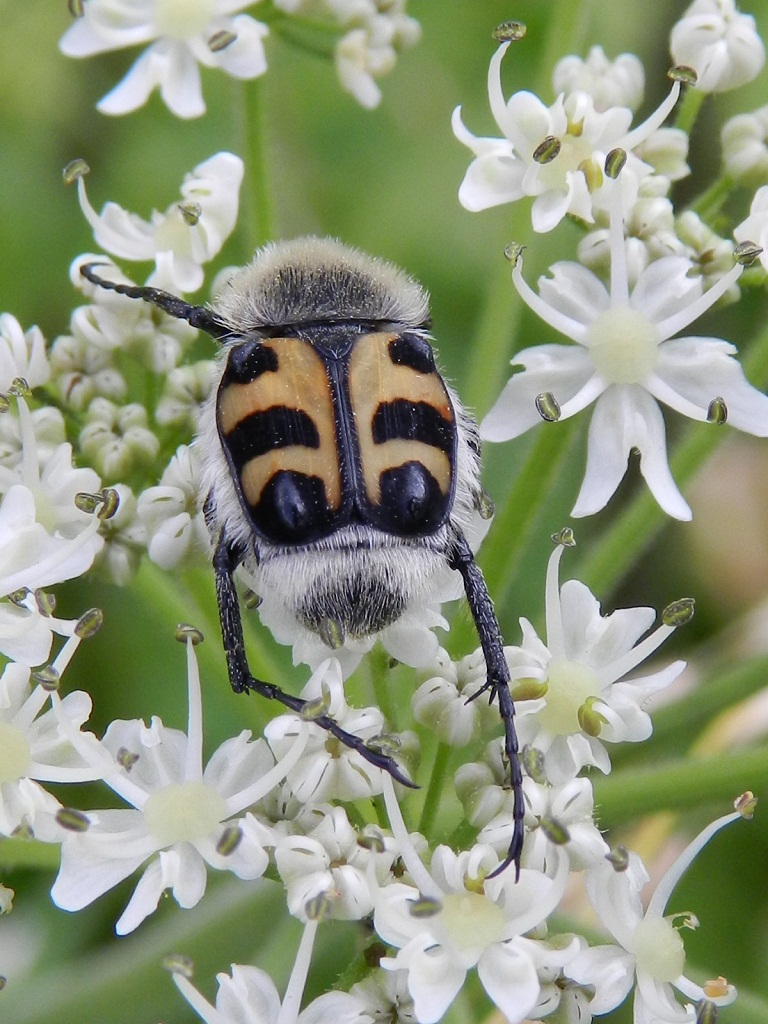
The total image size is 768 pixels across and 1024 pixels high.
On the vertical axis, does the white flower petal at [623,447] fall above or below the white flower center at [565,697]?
above

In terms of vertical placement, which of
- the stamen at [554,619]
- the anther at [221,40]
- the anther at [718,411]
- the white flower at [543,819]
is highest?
the anther at [221,40]

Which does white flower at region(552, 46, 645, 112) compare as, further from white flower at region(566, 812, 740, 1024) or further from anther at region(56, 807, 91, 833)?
anther at region(56, 807, 91, 833)

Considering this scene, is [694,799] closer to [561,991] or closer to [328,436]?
[561,991]

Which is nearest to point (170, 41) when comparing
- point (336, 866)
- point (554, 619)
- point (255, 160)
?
point (255, 160)

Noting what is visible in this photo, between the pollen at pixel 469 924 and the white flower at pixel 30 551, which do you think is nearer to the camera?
the pollen at pixel 469 924

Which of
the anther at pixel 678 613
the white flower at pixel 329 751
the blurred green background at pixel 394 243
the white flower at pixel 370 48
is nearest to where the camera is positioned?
the white flower at pixel 329 751

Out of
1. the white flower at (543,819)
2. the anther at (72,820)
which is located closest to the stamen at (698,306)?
the white flower at (543,819)

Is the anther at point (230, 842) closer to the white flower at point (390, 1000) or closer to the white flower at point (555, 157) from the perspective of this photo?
the white flower at point (390, 1000)
